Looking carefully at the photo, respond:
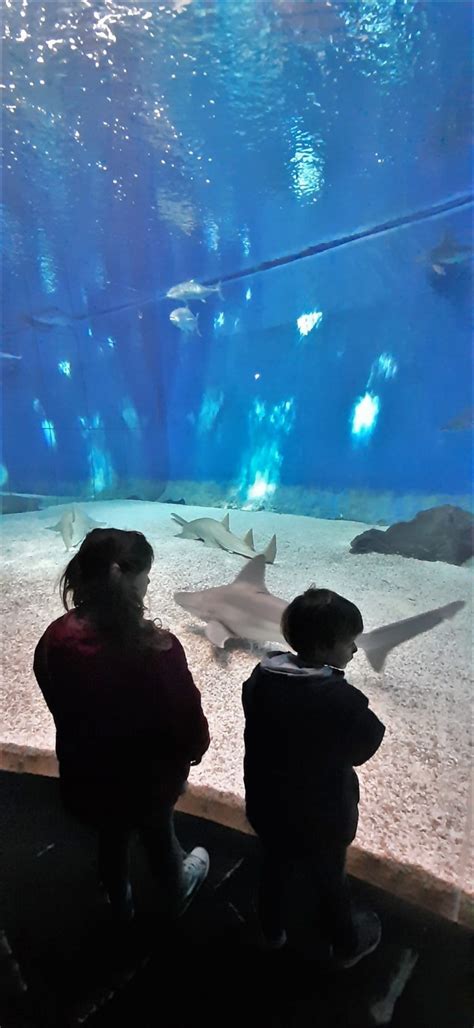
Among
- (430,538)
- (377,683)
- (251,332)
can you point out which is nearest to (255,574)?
(377,683)

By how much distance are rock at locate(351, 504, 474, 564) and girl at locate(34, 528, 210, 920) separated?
4.14 metres

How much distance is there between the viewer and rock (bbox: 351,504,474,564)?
17.2ft

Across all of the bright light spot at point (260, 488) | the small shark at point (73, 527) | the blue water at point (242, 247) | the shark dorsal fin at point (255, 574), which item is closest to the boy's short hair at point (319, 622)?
the shark dorsal fin at point (255, 574)

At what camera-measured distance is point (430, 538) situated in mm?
5504

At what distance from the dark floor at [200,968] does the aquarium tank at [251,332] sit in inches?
6.0

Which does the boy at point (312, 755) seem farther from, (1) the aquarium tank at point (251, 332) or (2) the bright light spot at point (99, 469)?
(2) the bright light spot at point (99, 469)

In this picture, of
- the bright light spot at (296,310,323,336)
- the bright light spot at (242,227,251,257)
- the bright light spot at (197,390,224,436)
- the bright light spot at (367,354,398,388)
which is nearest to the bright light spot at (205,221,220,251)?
the bright light spot at (242,227,251,257)

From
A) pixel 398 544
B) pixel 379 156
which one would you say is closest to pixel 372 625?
pixel 398 544

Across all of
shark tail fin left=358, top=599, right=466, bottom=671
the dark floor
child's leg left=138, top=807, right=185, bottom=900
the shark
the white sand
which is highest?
shark tail fin left=358, top=599, right=466, bottom=671

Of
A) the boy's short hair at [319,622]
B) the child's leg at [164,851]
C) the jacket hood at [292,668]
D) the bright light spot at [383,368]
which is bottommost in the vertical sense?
the child's leg at [164,851]

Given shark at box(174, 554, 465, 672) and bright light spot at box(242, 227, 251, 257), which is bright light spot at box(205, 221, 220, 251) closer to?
bright light spot at box(242, 227, 251, 257)

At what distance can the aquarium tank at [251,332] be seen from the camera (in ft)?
7.82

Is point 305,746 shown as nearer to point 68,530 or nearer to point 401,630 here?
point 401,630

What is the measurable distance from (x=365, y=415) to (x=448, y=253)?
3.89 metres
